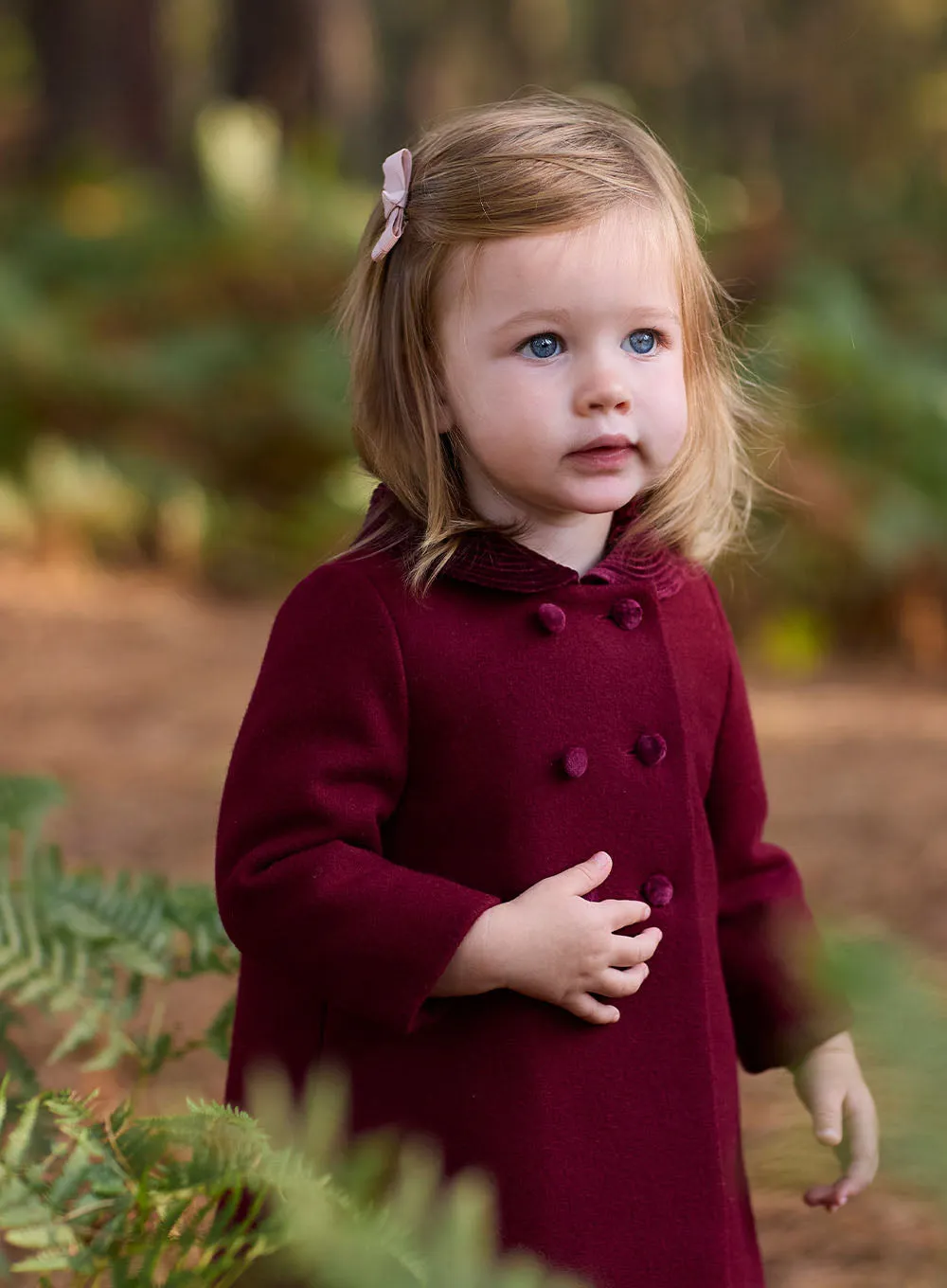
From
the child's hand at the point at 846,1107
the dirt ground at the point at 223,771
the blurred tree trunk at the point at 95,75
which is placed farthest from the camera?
the blurred tree trunk at the point at 95,75

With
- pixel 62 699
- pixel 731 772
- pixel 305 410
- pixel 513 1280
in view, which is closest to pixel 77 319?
pixel 305 410

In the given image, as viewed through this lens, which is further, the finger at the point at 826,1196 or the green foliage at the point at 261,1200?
the finger at the point at 826,1196

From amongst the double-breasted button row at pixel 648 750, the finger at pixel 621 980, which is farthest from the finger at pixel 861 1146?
the double-breasted button row at pixel 648 750

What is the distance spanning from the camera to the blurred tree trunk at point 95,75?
9.59 m

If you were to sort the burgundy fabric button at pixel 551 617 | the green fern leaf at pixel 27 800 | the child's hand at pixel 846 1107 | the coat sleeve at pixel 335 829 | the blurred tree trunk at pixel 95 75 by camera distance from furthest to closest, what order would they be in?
the blurred tree trunk at pixel 95 75
the green fern leaf at pixel 27 800
the child's hand at pixel 846 1107
the burgundy fabric button at pixel 551 617
the coat sleeve at pixel 335 829

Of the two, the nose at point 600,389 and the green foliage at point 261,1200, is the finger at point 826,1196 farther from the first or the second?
the nose at point 600,389

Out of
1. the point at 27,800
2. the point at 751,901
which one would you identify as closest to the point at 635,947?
the point at 751,901

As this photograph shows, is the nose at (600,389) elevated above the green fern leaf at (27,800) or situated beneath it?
elevated above

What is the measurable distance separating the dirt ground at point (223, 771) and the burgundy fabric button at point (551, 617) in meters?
0.70

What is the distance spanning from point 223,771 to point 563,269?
9.27 ft

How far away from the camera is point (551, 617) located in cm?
146

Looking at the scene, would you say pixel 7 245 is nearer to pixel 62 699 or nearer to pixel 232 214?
pixel 232 214

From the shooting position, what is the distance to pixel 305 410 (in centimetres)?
620

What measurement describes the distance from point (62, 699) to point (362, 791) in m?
3.24
